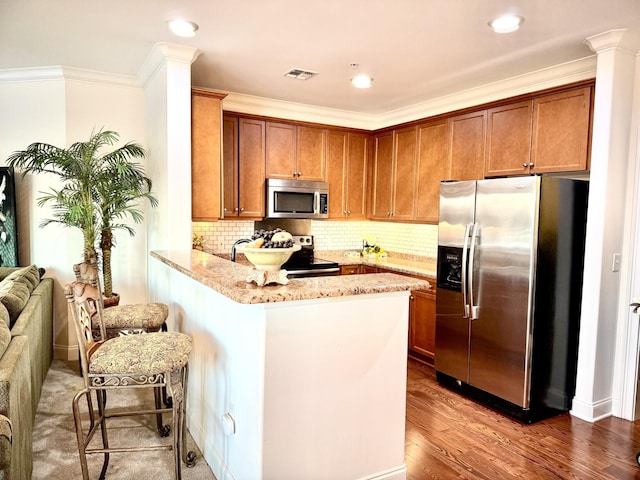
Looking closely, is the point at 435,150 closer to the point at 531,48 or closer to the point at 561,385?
the point at 531,48

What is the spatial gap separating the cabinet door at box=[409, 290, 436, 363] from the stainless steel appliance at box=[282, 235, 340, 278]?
96cm

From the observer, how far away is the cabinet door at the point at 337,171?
5.11 metres

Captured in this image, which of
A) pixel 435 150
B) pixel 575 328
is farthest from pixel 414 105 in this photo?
pixel 575 328

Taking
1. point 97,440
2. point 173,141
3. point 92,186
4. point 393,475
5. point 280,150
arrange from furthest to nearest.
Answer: point 280,150, point 92,186, point 173,141, point 97,440, point 393,475

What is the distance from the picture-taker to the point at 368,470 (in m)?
2.17

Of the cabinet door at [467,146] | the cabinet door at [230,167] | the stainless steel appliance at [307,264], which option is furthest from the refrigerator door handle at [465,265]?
the cabinet door at [230,167]

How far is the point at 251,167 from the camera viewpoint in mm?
4625

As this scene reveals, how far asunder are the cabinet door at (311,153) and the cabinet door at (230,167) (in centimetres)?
74

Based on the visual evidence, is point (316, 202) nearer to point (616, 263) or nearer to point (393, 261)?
point (393, 261)

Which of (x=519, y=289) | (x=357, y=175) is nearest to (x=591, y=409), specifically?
(x=519, y=289)

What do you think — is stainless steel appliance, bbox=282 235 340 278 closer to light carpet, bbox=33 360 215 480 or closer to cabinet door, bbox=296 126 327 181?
cabinet door, bbox=296 126 327 181

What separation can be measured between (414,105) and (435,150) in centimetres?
70

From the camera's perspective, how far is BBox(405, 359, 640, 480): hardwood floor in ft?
8.20

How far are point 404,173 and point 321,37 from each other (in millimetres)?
2180
